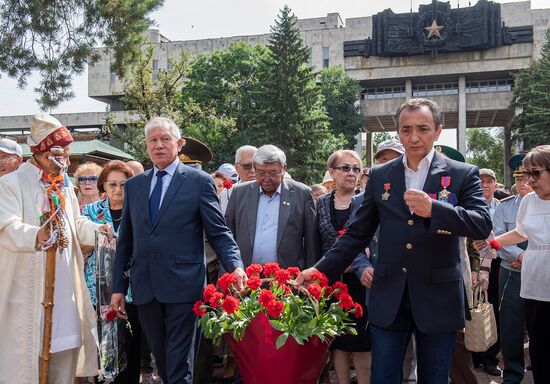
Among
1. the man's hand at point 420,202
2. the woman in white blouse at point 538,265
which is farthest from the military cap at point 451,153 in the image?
the man's hand at point 420,202

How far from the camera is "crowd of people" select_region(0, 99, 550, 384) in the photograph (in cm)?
312

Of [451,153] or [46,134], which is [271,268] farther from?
[451,153]

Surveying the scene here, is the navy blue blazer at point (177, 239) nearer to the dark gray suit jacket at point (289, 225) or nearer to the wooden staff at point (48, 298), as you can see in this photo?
the wooden staff at point (48, 298)

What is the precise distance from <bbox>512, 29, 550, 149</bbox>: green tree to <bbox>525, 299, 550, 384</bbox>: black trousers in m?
30.9

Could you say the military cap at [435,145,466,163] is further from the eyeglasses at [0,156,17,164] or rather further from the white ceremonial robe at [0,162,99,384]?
the eyeglasses at [0,156,17,164]

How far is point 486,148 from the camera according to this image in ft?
221

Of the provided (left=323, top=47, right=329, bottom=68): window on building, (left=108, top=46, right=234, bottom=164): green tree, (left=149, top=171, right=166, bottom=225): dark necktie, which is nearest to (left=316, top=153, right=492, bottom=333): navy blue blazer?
(left=149, top=171, right=166, bottom=225): dark necktie

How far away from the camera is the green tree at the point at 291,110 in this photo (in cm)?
3959

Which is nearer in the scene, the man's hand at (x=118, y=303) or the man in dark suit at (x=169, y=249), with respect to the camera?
the man in dark suit at (x=169, y=249)

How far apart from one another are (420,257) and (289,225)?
200cm

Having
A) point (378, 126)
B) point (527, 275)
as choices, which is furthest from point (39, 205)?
point (378, 126)

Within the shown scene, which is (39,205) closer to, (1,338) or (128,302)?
(1,338)

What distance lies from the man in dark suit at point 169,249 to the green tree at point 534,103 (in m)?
32.4

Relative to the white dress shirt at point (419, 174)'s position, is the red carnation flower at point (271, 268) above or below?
below
